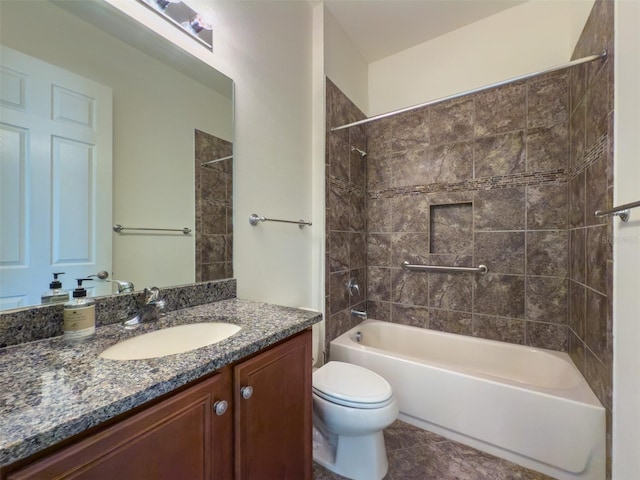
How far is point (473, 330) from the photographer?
2.09 meters

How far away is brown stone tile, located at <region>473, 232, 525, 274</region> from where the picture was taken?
76.6 inches

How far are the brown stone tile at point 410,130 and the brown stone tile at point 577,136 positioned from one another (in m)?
0.90

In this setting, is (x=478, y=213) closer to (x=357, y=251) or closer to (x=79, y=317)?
(x=357, y=251)

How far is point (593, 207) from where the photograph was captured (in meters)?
1.38

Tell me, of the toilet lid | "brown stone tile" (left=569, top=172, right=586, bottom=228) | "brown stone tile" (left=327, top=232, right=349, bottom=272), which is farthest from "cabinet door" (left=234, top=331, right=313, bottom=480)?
"brown stone tile" (left=569, top=172, right=586, bottom=228)

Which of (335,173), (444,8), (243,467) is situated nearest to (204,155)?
(335,173)

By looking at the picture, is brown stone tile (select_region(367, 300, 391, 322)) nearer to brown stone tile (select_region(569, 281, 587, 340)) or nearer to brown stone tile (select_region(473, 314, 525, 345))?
brown stone tile (select_region(473, 314, 525, 345))

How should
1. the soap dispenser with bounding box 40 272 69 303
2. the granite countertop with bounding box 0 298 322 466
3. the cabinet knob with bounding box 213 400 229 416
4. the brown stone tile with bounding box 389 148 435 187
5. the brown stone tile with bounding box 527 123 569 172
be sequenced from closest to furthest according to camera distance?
the granite countertop with bounding box 0 298 322 466 < the cabinet knob with bounding box 213 400 229 416 < the soap dispenser with bounding box 40 272 69 303 < the brown stone tile with bounding box 527 123 569 172 < the brown stone tile with bounding box 389 148 435 187

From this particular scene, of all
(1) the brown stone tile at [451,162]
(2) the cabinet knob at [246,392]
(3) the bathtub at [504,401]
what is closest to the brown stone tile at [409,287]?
(3) the bathtub at [504,401]

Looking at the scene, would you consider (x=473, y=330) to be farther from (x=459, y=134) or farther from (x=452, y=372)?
(x=459, y=134)

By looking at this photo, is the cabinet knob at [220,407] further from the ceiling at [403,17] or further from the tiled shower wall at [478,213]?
the ceiling at [403,17]

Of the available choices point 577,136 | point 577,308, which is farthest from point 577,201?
point 577,308

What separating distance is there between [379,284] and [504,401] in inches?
47.8

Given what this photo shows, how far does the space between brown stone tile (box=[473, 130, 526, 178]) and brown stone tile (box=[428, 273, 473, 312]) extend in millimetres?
805
